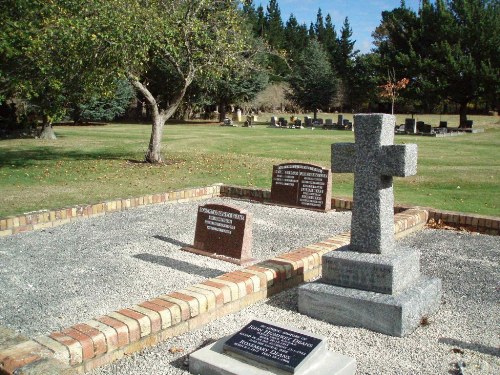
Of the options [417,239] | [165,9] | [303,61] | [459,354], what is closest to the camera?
[459,354]

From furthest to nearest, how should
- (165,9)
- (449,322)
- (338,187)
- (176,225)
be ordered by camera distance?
(165,9), (338,187), (176,225), (449,322)

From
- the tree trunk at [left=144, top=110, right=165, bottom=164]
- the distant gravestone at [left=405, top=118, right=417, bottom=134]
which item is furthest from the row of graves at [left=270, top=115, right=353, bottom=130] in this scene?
the tree trunk at [left=144, top=110, right=165, bottom=164]

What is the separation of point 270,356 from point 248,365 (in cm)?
18

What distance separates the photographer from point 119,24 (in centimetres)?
1300

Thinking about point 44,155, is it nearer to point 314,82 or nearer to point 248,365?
point 248,365

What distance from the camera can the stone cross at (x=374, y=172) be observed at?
461 centimetres

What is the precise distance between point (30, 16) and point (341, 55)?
230ft

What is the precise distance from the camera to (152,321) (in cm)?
413

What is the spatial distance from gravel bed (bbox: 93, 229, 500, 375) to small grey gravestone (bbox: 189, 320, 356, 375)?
0.24 meters

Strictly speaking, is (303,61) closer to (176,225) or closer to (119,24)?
(119,24)

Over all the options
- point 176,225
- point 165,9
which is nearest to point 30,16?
point 165,9

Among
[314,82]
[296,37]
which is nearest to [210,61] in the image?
[314,82]

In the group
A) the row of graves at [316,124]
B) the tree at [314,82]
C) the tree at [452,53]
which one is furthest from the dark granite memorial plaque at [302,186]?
the tree at [314,82]

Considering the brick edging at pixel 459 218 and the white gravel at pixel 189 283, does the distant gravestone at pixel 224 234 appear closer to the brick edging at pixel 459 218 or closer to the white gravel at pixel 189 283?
the white gravel at pixel 189 283
